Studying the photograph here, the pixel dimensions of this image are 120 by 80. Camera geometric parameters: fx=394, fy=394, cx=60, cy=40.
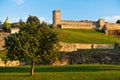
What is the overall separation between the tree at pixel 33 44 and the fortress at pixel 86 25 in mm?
108396

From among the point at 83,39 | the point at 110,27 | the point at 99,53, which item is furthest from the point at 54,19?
the point at 99,53

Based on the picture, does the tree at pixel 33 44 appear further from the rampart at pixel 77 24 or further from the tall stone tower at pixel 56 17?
the tall stone tower at pixel 56 17

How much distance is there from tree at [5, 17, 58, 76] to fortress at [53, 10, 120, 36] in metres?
108

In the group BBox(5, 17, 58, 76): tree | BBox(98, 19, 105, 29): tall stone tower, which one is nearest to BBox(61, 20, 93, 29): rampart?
BBox(98, 19, 105, 29): tall stone tower

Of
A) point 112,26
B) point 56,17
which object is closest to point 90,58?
point 56,17

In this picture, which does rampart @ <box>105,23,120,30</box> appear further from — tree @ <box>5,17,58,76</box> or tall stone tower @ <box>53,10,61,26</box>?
tree @ <box>5,17,58,76</box>

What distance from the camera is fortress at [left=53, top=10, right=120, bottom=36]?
6219 inches

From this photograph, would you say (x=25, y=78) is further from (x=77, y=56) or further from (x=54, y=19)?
(x=54, y=19)

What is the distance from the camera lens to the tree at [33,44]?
44781 mm

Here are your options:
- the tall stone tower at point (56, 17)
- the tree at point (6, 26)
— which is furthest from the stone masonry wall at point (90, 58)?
the tall stone tower at point (56, 17)

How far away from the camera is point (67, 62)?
74.8 m

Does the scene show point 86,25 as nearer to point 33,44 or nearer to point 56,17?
point 56,17

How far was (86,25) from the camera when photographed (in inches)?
6491

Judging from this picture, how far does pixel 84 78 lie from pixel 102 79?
194 cm
